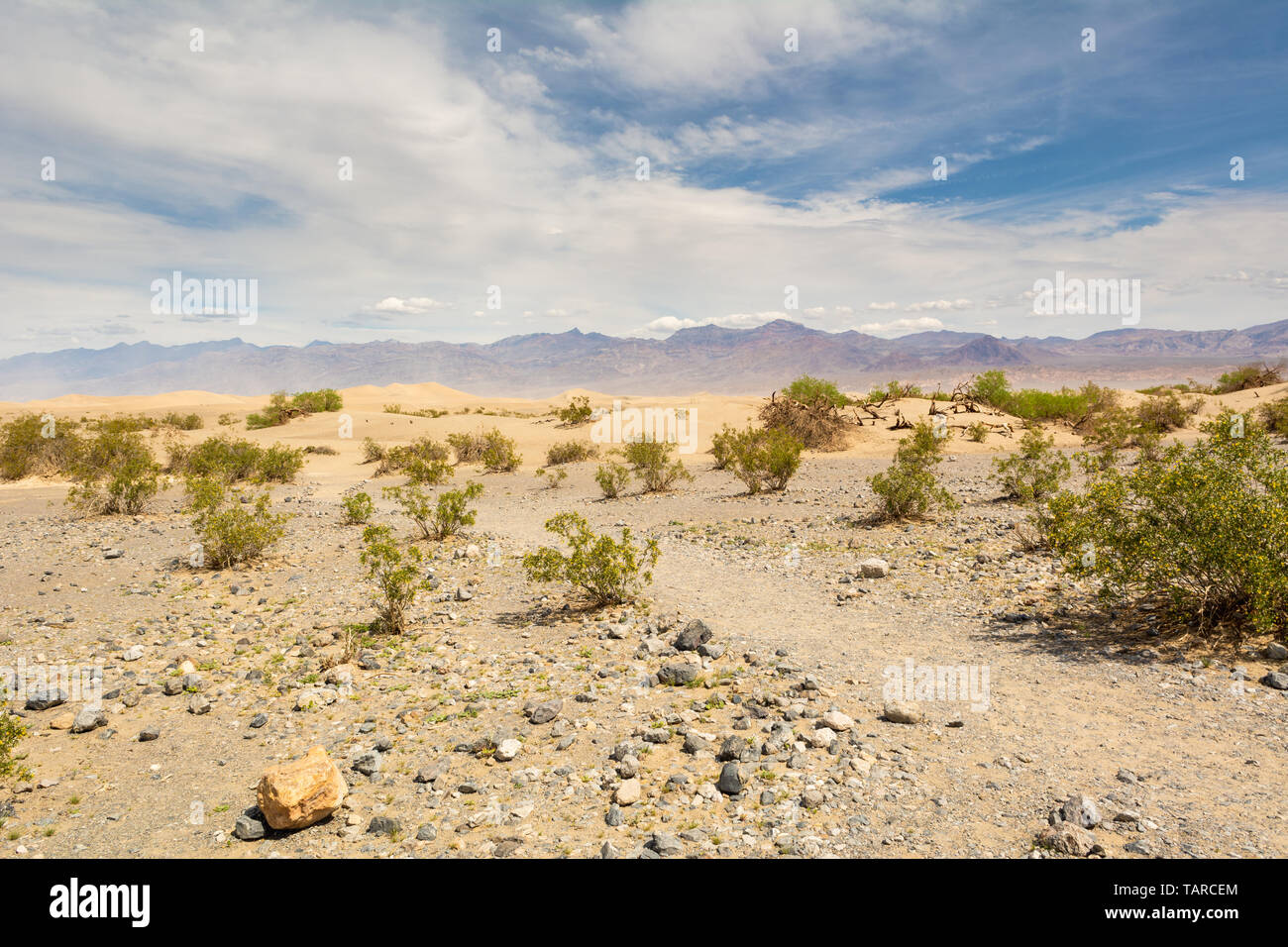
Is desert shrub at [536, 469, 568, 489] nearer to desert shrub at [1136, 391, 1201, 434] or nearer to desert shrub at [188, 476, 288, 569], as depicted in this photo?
desert shrub at [188, 476, 288, 569]

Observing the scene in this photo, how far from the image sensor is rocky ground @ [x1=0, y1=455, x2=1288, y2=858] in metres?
4.08

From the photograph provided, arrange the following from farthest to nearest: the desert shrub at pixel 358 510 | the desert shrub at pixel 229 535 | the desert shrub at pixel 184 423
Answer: the desert shrub at pixel 184 423 < the desert shrub at pixel 358 510 < the desert shrub at pixel 229 535

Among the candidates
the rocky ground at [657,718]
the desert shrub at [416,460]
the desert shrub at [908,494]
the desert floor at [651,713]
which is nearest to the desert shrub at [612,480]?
the desert shrub at [416,460]

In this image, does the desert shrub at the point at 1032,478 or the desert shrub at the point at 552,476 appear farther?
the desert shrub at the point at 552,476

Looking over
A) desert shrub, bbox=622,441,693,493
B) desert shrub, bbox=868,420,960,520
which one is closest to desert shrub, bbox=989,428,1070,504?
desert shrub, bbox=868,420,960,520

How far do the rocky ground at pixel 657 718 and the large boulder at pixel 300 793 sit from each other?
117 mm

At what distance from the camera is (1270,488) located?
21.8 feet

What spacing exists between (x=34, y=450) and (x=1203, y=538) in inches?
1112

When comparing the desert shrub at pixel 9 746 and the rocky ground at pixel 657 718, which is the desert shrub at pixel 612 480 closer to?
the rocky ground at pixel 657 718

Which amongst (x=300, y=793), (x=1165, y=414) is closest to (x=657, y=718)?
(x=300, y=793)

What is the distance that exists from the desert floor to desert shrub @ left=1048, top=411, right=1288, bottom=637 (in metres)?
0.50

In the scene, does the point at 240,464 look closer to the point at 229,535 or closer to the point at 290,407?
the point at 229,535

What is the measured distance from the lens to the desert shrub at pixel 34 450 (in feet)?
64.2
